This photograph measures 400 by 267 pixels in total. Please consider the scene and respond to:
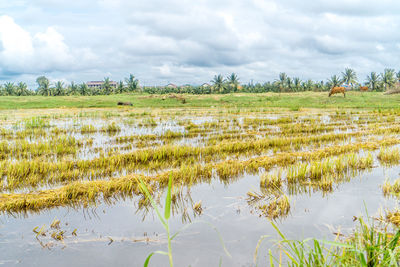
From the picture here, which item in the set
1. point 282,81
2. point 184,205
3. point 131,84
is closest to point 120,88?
point 131,84

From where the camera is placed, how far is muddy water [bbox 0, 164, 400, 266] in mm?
2605

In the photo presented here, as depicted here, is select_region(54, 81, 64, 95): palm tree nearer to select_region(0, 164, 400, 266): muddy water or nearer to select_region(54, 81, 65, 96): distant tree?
select_region(54, 81, 65, 96): distant tree

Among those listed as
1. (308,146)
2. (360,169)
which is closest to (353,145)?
(308,146)

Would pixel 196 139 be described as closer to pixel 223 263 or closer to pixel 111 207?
pixel 111 207

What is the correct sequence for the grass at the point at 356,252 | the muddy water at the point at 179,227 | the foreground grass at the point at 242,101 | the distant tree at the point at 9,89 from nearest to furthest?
the grass at the point at 356,252, the muddy water at the point at 179,227, the foreground grass at the point at 242,101, the distant tree at the point at 9,89

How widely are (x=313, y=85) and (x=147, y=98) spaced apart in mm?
35838

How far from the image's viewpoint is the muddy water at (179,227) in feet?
8.55

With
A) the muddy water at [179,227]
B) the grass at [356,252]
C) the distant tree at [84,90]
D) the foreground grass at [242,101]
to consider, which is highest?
the distant tree at [84,90]

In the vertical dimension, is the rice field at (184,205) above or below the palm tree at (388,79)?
below

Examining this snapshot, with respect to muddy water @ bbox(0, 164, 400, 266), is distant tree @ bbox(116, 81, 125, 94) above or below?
above

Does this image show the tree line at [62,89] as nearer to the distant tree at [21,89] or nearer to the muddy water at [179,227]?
the distant tree at [21,89]

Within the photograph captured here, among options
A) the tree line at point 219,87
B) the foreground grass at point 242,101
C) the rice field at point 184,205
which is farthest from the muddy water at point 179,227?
the tree line at point 219,87

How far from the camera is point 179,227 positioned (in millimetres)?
3111

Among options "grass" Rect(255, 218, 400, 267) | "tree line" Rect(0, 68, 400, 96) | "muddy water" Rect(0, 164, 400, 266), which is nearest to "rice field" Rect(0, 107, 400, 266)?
"muddy water" Rect(0, 164, 400, 266)
